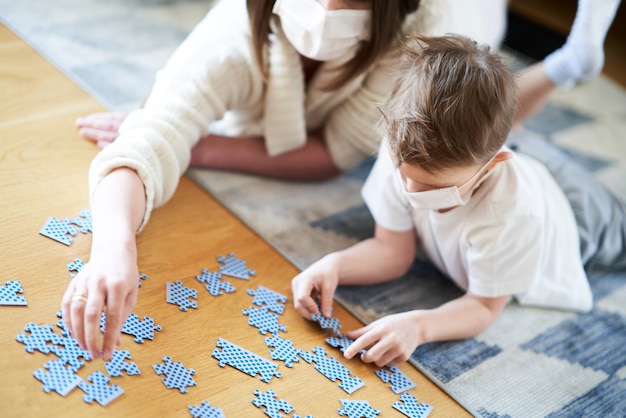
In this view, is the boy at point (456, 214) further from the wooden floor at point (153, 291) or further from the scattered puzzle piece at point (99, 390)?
the scattered puzzle piece at point (99, 390)

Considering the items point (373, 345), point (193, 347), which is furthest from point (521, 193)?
point (193, 347)

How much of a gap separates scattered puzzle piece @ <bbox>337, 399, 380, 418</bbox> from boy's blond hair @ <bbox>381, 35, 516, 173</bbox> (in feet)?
1.26

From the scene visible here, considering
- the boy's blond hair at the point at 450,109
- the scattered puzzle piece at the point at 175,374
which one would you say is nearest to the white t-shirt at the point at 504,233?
the boy's blond hair at the point at 450,109

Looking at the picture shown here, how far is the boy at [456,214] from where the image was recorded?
→ 100 centimetres

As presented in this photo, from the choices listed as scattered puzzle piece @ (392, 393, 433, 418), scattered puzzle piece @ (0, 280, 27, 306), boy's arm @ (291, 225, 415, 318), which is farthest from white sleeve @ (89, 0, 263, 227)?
scattered puzzle piece @ (392, 393, 433, 418)

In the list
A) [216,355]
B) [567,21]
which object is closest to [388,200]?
[216,355]

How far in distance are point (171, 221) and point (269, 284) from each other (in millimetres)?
246

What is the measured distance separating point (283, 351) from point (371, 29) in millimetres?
641

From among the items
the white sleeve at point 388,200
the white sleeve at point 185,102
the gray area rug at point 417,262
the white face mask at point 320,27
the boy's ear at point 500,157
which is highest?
the white face mask at point 320,27

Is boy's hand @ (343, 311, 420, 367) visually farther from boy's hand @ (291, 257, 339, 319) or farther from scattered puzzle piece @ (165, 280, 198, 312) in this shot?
scattered puzzle piece @ (165, 280, 198, 312)

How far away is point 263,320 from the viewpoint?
1141 mm

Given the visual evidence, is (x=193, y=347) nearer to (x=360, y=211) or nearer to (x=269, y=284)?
(x=269, y=284)

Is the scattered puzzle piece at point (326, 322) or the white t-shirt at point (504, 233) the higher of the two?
the white t-shirt at point (504, 233)

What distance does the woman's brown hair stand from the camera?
50.1 inches
